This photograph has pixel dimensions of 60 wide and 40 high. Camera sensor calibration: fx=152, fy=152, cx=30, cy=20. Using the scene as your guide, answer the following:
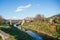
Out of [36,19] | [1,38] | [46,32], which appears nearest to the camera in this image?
[1,38]

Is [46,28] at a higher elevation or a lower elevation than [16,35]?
higher

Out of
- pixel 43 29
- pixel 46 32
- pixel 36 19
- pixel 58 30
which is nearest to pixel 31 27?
pixel 36 19

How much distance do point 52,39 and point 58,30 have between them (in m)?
1.00

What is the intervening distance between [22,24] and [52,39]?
6.83 m

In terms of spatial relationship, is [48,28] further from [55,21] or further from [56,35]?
[56,35]

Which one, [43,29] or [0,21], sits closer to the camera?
[43,29]

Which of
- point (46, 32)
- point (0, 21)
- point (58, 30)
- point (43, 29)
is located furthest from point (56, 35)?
point (0, 21)

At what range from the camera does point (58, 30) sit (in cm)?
901

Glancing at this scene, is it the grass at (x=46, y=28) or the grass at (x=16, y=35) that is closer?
the grass at (x=16, y=35)

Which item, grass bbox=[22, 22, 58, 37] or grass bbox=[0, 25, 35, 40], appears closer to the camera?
grass bbox=[0, 25, 35, 40]

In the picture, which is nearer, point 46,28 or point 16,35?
point 16,35

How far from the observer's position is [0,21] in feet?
41.9

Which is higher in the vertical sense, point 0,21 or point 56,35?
point 0,21

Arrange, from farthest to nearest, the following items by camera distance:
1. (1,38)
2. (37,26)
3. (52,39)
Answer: (37,26), (52,39), (1,38)
